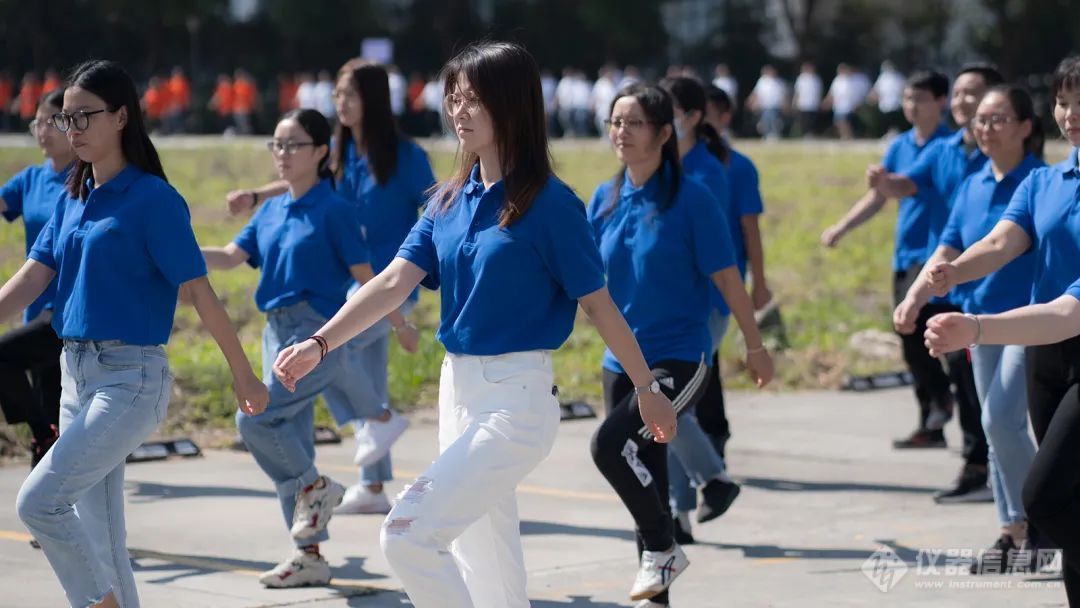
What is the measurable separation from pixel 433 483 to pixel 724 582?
251cm

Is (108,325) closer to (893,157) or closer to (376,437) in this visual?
(376,437)

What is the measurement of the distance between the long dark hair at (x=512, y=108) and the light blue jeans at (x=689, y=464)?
2556mm

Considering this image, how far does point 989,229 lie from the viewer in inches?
280

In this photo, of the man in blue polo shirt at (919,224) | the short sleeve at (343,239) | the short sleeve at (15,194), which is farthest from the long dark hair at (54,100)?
the man in blue polo shirt at (919,224)

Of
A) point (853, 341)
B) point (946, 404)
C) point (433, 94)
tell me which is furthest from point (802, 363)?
point (433, 94)

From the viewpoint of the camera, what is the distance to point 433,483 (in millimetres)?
4535

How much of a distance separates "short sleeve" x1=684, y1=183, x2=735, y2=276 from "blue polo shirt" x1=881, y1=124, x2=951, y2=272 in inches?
112

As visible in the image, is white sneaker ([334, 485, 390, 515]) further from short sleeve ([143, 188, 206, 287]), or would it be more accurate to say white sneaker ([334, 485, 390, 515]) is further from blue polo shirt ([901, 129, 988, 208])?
blue polo shirt ([901, 129, 988, 208])

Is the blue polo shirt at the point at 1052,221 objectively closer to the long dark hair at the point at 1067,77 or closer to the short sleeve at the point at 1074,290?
the long dark hair at the point at 1067,77

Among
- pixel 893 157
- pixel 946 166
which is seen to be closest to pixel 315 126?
pixel 946 166

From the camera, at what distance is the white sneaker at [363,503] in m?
8.12

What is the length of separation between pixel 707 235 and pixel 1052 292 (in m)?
1.42

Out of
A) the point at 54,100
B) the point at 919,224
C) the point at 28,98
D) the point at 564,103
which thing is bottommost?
the point at 564,103

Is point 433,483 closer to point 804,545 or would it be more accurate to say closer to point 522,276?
point 522,276
